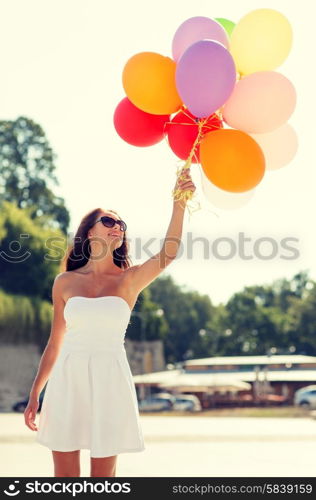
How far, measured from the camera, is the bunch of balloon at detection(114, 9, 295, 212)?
4797mm

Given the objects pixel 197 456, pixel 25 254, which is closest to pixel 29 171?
pixel 25 254

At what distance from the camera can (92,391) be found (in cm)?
385

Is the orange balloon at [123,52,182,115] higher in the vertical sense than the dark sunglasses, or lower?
higher

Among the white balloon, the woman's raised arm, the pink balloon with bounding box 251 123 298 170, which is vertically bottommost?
the woman's raised arm

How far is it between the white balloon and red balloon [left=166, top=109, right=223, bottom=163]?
23 cm

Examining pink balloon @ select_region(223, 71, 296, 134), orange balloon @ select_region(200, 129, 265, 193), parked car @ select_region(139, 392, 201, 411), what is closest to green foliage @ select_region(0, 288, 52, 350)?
parked car @ select_region(139, 392, 201, 411)

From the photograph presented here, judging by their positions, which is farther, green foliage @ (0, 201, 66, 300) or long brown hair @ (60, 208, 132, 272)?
green foliage @ (0, 201, 66, 300)

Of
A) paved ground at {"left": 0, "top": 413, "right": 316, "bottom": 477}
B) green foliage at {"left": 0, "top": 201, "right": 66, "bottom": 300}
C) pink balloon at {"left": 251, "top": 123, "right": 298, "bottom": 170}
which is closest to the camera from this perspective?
pink balloon at {"left": 251, "top": 123, "right": 298, "bottom": 170}

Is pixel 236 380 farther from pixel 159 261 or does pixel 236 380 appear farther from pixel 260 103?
pixel 159 261

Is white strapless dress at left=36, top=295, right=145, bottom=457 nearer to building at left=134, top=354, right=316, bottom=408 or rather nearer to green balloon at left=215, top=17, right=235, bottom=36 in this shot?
green balloon at left=215, top=17, right=235, bottom=36

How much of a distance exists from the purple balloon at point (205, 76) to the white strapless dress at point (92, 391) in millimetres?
1495

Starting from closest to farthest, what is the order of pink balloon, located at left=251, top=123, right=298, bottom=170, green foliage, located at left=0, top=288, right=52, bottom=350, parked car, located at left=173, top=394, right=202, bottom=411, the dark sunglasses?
the dark sunglasses, pink balloon, located at left=251, top=123, right=298, bottom=170, green foliage, located at left=0, top=288, right=52, bottom=350, parked car, located at left=173, top=394, right=202, bottom=411

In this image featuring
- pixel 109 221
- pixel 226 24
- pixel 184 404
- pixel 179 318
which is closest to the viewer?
pixel 109 221

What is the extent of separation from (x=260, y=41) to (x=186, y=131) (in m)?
0.78
